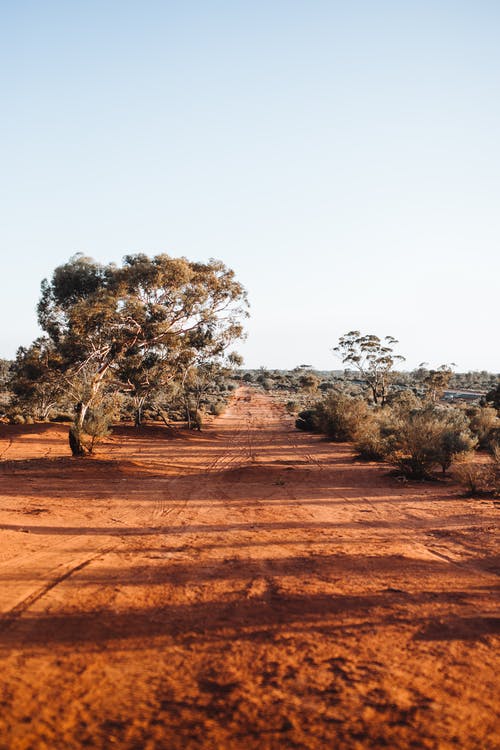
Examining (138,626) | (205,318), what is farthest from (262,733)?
(205,318)

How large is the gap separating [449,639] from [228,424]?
30861 mm

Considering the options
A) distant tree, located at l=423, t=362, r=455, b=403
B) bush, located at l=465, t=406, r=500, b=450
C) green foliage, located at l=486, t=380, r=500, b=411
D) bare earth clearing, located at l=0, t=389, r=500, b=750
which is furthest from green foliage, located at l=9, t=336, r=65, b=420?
distant tree, located at l=423, t=362, r=455, b=403

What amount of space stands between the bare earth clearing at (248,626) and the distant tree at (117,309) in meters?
7.20

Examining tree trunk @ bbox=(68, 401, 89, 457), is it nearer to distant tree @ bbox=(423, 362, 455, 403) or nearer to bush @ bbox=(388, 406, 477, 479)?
bush @ bbox=(388, 406, 477, 479)

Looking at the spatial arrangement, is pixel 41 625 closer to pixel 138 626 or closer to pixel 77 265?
pixel 138 626

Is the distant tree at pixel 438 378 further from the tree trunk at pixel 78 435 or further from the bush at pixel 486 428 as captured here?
the tree trunk at pixel 78 435

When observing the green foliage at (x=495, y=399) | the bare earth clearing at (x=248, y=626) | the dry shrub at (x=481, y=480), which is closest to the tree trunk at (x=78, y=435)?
the bare earth clearing at (x=248, y=626)

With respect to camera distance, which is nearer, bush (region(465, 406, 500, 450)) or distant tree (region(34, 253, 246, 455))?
distant tree (region(34, 253, 246, 455))

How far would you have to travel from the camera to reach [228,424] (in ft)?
115

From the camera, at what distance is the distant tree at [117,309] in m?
16.1

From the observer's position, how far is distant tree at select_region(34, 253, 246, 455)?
16.1 m

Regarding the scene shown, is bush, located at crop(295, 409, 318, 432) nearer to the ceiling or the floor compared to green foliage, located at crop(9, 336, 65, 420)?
nearer to the floor

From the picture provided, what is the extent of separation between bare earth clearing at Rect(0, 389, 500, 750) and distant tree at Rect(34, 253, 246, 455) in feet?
23.6

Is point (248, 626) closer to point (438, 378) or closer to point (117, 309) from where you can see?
point (117, 309)
